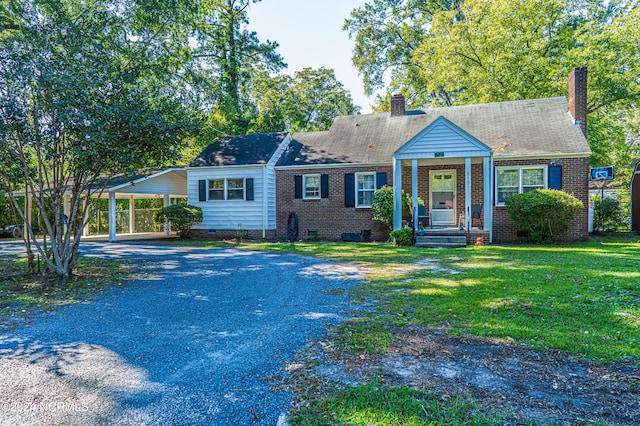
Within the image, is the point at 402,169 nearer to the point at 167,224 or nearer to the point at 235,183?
the point at 235,183

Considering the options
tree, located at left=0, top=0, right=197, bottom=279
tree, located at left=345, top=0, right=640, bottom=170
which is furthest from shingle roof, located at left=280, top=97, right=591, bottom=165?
tree, located at left=0, top=0, right=197, bottom=279

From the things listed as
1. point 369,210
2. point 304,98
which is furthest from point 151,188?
point 304,98

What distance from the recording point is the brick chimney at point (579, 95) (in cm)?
1418

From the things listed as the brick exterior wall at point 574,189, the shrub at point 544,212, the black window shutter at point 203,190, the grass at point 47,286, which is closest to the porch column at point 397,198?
the shrub at point 544,212

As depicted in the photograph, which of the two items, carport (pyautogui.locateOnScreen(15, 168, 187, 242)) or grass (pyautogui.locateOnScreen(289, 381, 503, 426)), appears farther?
carport (pyautogui.locateOnScreen(15, 168, 187, 242))

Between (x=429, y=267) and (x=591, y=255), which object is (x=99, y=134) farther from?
(x=591, y=255)

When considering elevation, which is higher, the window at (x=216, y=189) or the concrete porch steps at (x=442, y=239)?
the window at (x=216, y=189)

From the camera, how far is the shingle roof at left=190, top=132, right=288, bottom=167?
16.7 metres

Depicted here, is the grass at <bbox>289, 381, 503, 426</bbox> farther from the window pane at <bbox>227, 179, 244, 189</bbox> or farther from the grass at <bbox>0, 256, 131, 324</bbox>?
the window pane at <bbox>227, 179, 244, 189</bbox>

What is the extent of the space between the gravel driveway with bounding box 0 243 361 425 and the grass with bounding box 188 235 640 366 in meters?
0.72

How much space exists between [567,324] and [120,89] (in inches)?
324

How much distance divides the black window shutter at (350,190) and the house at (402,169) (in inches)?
1.6

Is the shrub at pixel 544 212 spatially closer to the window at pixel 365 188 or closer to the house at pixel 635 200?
the window at pixel 365 188

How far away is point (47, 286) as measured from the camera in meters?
6.86
